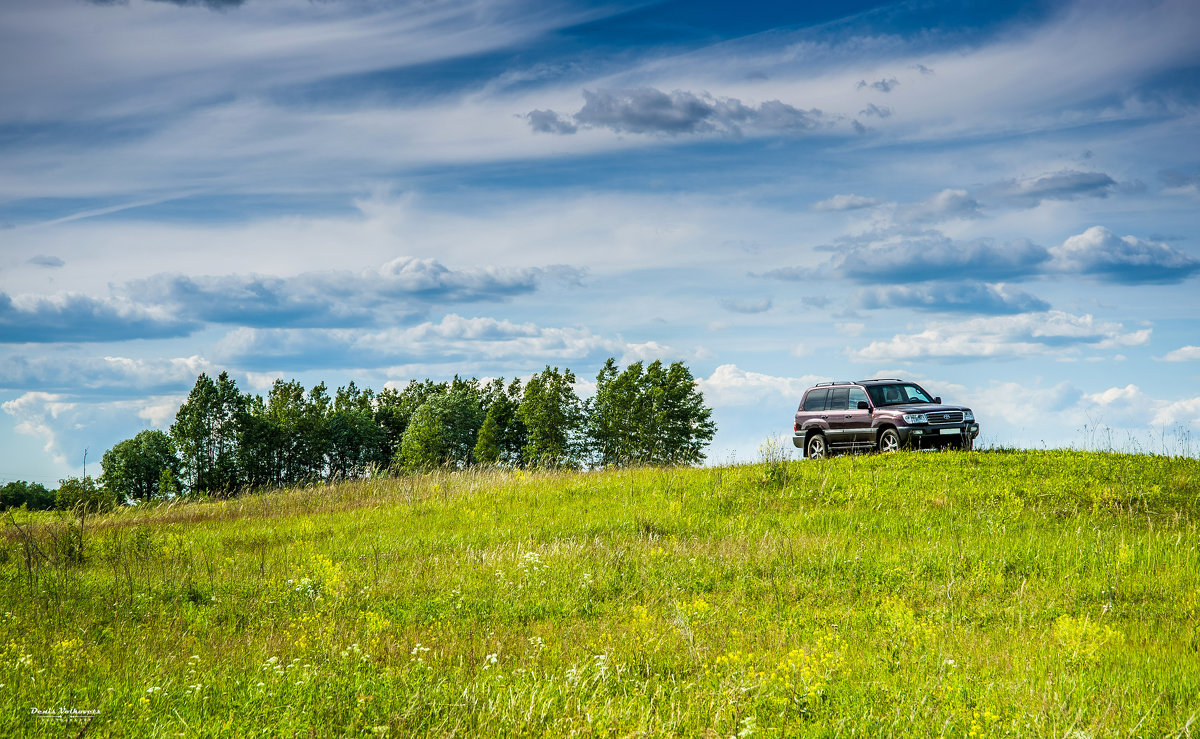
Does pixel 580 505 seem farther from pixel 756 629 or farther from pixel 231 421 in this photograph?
pixel 231 421

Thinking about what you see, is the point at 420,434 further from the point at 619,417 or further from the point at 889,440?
the point at 889,440

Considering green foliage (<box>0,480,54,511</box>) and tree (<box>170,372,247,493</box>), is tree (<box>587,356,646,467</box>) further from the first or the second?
green foliage (<box>0,480,54,511</box>)

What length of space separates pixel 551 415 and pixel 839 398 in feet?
140

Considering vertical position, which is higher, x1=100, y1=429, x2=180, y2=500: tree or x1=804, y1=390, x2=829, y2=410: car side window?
x1=804, y1=390, x2=829, y2=410: car side window

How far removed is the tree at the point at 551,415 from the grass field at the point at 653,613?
150 ft

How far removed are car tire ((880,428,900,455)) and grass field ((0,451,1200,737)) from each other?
341cm

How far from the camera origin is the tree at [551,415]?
64.1 m

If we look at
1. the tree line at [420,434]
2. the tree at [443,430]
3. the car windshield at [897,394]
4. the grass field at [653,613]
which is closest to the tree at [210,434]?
the tree line at [420,434]

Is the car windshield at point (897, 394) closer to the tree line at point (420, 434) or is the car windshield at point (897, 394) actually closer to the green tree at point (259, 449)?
the tree line at point (420, 434)

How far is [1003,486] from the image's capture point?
53.4ft

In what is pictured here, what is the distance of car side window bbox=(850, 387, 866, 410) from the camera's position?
22.9 m

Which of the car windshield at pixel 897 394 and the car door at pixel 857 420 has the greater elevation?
the car windshield at pixel 897 394

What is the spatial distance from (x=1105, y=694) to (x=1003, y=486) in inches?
438

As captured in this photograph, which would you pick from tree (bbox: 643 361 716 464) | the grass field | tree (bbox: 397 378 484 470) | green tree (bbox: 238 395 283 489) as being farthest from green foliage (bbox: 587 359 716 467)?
the grass field
